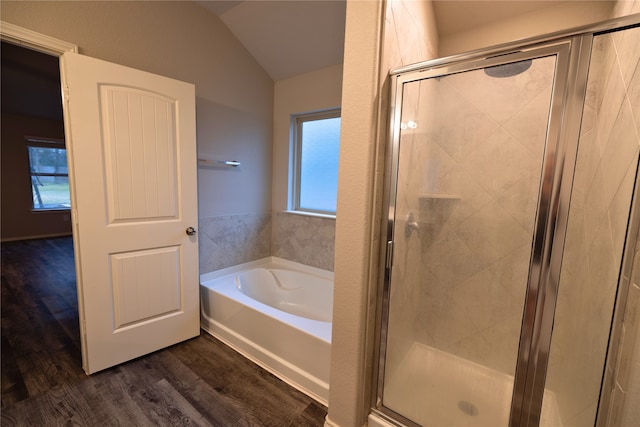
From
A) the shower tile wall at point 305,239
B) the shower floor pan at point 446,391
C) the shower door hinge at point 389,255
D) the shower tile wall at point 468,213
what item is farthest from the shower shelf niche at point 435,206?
the shower tile wall at point 305,239

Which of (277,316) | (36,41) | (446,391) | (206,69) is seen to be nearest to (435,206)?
(446,391)

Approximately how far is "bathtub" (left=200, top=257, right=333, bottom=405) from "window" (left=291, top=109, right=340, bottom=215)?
660 millimetres

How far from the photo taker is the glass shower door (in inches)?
46.5

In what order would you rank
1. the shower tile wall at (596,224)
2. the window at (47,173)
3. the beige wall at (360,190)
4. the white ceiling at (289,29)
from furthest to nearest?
the window at (47,173)
the white ceiling at (289,29)
the beige wall at (360,190)
the shower tile wall at (596,224)

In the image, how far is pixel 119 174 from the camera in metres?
1.73

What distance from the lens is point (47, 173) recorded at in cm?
552

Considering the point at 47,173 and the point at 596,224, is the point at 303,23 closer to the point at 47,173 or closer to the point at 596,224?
the point at 596,224

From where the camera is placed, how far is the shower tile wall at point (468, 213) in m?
1.18

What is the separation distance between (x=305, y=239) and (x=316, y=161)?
791 millimetres

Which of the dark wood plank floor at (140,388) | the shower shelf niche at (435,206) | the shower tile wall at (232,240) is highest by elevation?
the shower shelf niche at (435,206)

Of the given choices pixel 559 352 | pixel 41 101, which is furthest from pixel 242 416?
pixel 41 101

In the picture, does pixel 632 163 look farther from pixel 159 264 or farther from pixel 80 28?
pixel 80 28

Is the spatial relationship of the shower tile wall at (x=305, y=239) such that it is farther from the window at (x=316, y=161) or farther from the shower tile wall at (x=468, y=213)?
the shower tile wall at (x=468, y=213)

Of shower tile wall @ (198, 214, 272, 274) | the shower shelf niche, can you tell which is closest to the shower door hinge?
the shower shelf niche
